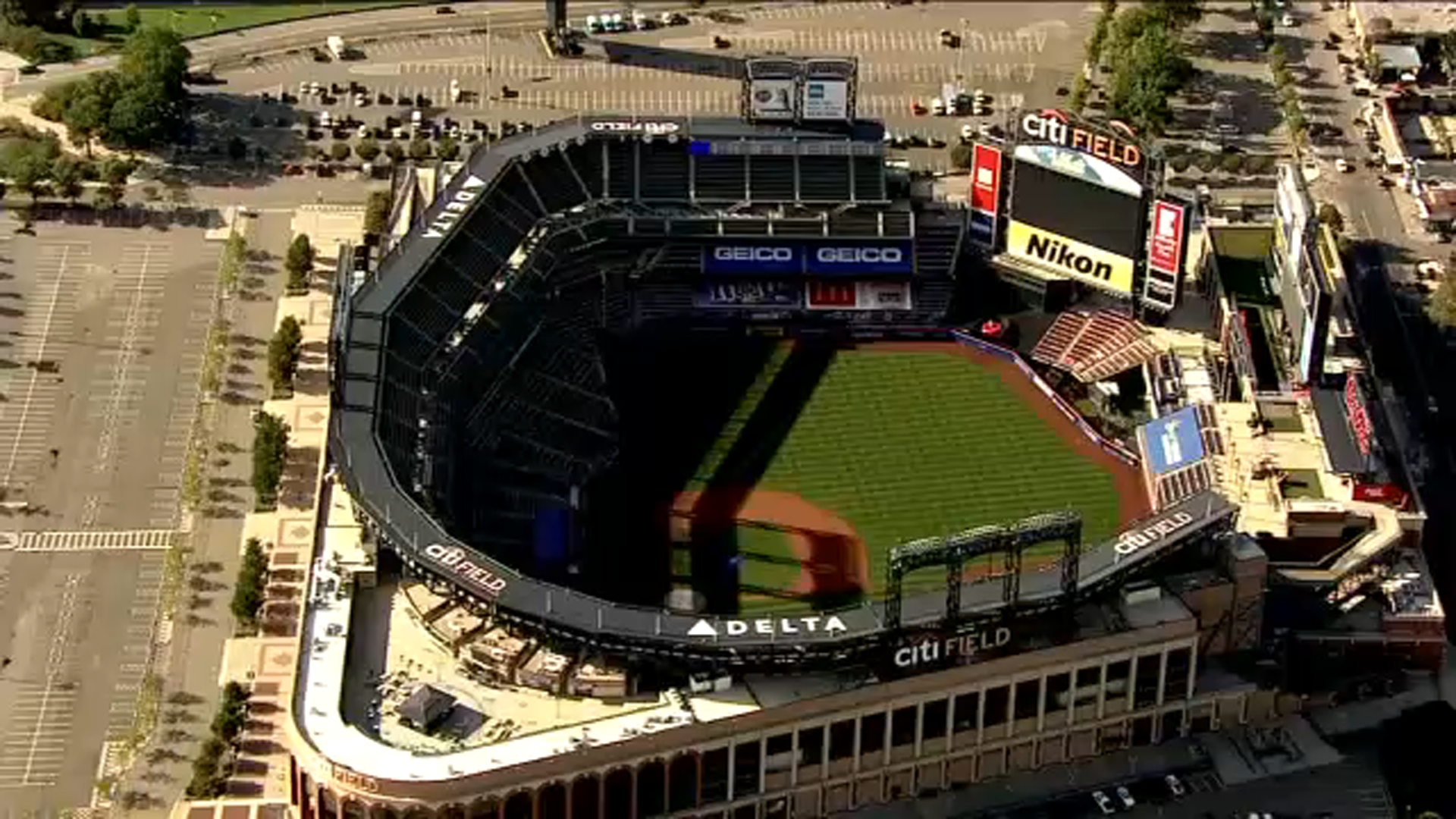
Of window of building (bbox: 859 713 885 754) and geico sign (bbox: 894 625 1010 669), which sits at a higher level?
geico sign (bbox: 894 625 1010 669)

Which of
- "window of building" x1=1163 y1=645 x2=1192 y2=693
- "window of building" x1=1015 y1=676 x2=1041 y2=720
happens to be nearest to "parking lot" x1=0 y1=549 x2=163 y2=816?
"window of building" x1=1015 y1=676 x2=1041 y2=720

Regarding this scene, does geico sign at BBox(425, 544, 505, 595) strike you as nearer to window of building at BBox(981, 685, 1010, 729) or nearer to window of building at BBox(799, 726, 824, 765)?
window of building at BBox(799, 726, 824, 765)

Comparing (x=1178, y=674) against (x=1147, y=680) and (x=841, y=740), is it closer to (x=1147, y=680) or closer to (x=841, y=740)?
(x=1147, y=680)

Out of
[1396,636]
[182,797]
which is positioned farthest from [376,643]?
[1396,636]

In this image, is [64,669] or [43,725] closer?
[43,725]

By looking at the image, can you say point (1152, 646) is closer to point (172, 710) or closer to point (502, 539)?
point (502, 539)

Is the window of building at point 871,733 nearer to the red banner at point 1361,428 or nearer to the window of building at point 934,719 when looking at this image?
the window of building at point 934,719

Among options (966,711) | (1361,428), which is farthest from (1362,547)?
(966,711)
